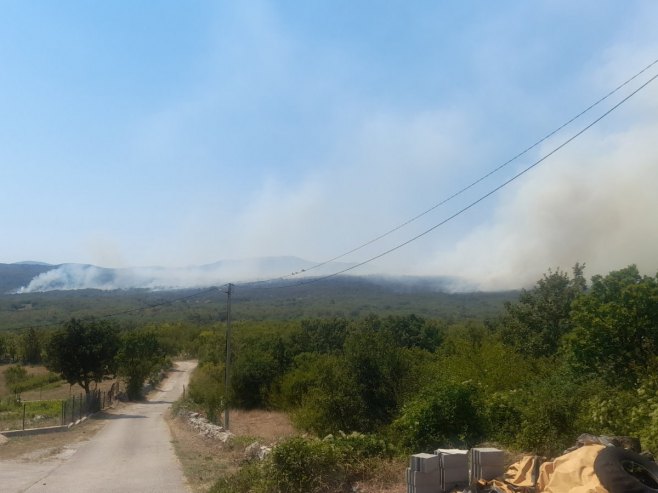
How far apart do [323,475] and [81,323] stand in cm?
3485

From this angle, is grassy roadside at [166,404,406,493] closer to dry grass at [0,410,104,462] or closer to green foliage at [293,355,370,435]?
green foliage at [293,355,370,435]

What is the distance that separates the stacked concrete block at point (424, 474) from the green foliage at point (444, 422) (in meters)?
3.71

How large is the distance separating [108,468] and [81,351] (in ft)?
83.3

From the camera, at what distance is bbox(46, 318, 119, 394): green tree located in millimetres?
39812

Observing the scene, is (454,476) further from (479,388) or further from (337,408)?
(337,408)

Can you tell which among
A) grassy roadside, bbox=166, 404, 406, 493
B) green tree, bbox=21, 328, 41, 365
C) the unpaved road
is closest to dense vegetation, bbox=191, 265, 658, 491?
grassy roadside, bbox=166, 404, 406, 493

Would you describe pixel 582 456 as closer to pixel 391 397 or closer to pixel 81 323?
pixel 391 397

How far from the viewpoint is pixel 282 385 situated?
38.5 metres

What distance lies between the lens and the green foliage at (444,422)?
1240cm

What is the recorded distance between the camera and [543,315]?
3500 centimetres

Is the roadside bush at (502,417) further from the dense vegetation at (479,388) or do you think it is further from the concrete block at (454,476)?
the concrete block at (454,476)

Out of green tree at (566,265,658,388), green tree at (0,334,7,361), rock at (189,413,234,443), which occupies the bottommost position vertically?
green tree at (0,334,7,361)

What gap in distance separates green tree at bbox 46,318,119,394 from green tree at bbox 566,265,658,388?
31.4 metres

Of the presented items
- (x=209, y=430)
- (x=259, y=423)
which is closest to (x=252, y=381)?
(x=259, y=423)
